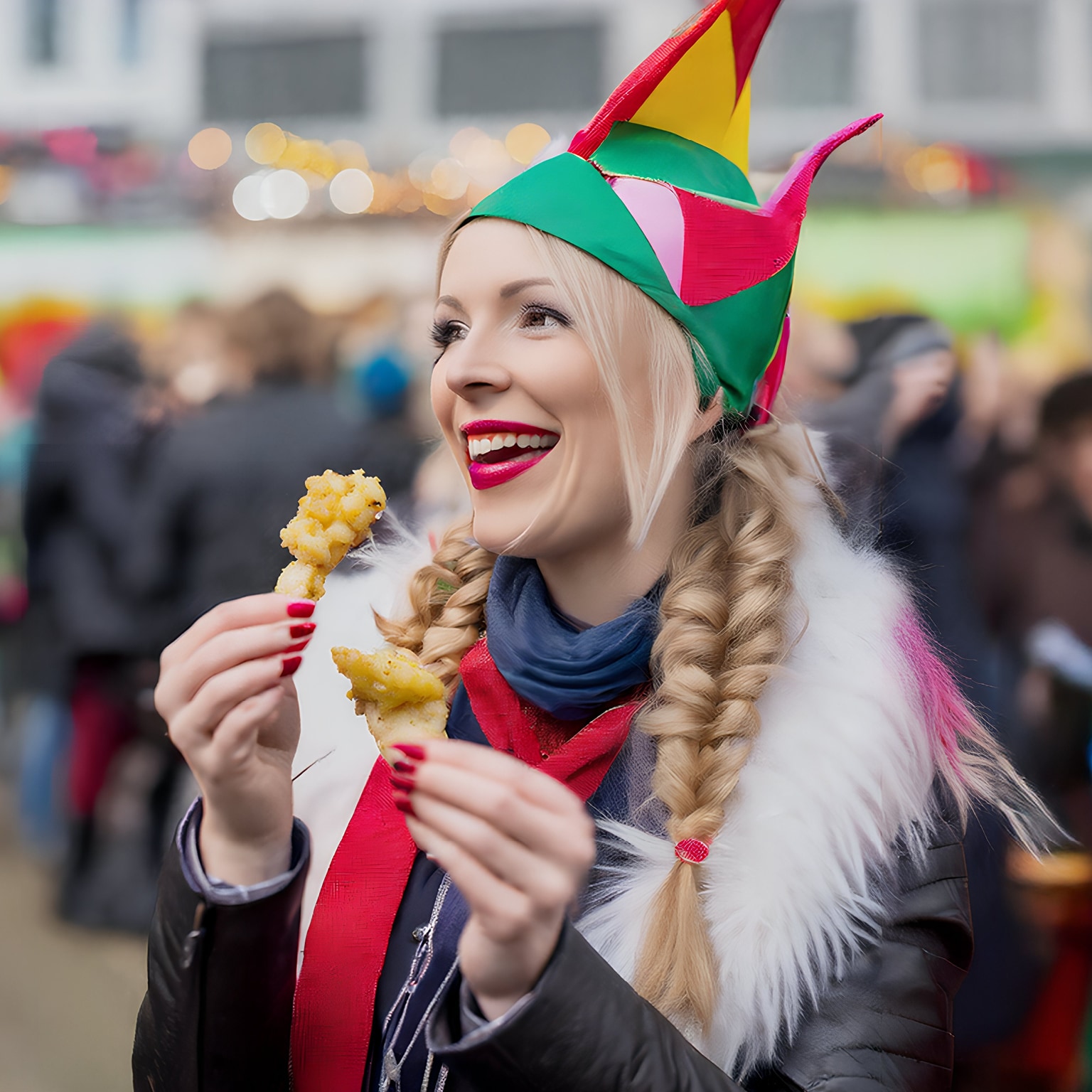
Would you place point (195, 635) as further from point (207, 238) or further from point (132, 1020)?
point (207, 238)

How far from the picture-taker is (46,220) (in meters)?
4.92

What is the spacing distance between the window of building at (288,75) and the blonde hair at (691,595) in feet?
12.5

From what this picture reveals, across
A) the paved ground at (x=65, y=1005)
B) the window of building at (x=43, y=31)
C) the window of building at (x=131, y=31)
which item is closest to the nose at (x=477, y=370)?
the paved ground at (x=65, y=1005)

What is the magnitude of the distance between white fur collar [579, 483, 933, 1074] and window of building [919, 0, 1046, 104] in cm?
382

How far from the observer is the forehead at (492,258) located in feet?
4.08

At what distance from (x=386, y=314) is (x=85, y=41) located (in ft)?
6.73

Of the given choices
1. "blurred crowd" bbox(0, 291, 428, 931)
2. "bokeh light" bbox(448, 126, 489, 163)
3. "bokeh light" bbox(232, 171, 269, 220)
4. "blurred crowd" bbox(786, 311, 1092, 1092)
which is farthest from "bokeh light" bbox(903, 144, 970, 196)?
"bokeh light" bbox(232, 171, 269, 220)

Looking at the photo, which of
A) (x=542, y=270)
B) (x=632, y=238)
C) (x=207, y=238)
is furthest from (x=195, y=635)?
(x=207, y=238)

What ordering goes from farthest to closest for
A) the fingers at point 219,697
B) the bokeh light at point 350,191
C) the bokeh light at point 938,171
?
1. the bokeh light at point 350,191
2. the bokeh light at point 938,171
3. the fingers at point 219,697

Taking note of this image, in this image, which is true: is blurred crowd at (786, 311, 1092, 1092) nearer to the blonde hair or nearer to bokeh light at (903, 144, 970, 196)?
bokeh light at (903, 144, 970, 196)

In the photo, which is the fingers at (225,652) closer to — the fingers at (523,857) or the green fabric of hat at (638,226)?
the fingers at (523,857)

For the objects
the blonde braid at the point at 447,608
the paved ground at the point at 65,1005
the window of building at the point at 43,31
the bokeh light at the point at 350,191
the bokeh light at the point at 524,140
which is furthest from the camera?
the window of building at the point at 43,31

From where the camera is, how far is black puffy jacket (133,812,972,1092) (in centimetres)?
102

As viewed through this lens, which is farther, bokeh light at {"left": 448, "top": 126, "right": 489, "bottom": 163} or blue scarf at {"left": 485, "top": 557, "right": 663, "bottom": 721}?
bokeh light at {"left": 448, "top": 126, "right": 489, "bottom": 163}
